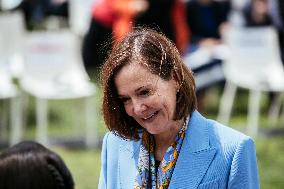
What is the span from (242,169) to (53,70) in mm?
5672

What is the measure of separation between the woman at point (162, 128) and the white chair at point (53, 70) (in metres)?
5.20

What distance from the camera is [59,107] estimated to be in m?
9.83

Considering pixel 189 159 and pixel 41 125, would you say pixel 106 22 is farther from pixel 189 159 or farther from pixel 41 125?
pixel 189 159

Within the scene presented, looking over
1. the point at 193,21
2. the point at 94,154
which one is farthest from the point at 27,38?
the point at 193,21

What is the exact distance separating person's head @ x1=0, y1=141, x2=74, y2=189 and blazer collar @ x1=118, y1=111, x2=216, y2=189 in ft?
0.78

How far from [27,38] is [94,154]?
1.46 m

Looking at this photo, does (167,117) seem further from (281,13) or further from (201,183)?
(281,13)

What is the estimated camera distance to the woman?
2717 mm

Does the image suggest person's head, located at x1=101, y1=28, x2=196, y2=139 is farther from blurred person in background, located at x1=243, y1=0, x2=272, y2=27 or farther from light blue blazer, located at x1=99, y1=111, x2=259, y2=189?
blurred person in background, located at x1=243, y1=0, x2=272, y2=27

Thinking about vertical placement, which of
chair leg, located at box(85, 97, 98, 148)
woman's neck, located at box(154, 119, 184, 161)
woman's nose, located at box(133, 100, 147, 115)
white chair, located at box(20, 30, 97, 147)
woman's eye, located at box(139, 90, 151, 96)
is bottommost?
chair leg, located at box(85, 97, 98, 148)

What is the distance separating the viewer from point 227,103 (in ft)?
30.4

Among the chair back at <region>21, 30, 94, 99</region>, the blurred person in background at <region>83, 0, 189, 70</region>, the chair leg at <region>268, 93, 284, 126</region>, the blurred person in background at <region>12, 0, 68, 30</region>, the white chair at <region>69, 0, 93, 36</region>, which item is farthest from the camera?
the blurred person in background at <region>12, 0, 68, 30</region>

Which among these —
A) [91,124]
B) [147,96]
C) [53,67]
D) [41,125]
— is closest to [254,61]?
[91,124]

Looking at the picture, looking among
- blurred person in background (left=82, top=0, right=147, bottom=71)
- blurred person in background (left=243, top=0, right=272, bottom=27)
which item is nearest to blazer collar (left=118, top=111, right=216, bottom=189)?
blurred person in background (left=82, top=0, right=147, bottom=71)
